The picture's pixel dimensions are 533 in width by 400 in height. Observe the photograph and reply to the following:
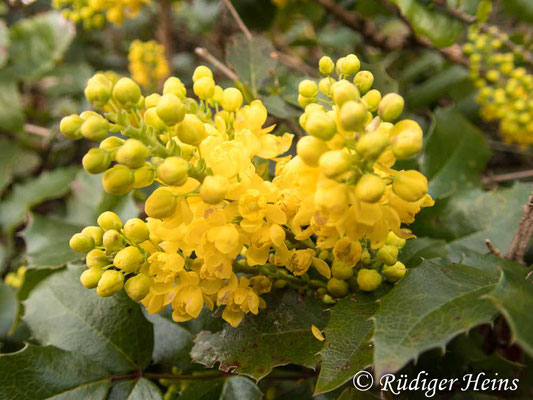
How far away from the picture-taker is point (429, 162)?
1.48m

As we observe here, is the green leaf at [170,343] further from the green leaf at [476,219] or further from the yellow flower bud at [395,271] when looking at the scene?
the green leaf at [476,219]

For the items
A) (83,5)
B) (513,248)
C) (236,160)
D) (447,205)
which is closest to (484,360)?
(513,248)

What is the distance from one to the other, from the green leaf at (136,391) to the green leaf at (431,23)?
1278 mm

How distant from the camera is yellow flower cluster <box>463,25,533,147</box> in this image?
1.64 m

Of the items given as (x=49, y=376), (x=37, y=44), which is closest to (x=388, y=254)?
(x=49, y=376)

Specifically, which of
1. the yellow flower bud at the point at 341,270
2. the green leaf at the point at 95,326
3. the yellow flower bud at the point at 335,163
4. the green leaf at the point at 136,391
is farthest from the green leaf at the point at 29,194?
the yellow flower bud at the point at 335,163

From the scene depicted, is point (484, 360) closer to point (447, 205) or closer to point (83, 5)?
point (447, 205)

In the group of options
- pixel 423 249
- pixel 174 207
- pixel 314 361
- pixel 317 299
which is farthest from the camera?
pixel 423 249

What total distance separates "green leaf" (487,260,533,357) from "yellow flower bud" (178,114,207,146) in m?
0.50

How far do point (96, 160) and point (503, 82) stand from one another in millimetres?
1635

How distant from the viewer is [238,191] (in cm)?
76

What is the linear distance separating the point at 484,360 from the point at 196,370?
0.72m

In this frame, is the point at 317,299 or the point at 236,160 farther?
the point at 317,299

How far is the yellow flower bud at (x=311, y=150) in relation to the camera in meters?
0.69
